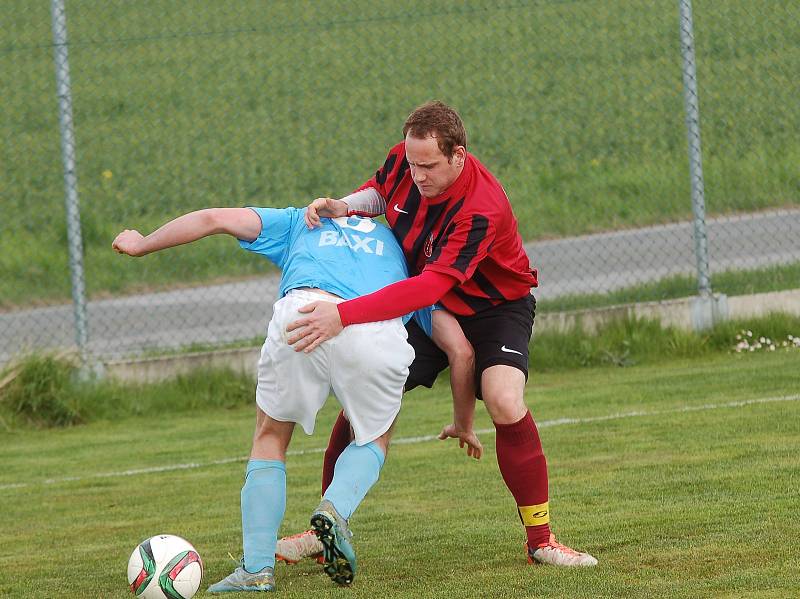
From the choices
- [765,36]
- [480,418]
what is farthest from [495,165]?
[480,418]

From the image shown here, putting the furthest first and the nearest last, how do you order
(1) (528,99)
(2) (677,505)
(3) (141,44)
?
(1) (528,99) < (3) (141,44) < (2) (677,505)

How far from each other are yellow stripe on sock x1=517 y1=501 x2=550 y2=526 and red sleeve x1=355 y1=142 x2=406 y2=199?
123cm

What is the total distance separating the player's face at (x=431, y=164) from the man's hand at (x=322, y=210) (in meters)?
0.30

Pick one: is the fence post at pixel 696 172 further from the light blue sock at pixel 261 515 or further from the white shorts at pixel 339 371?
the light blue sock at pixel 261 515

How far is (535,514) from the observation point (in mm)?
4641

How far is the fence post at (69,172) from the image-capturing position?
8.81m

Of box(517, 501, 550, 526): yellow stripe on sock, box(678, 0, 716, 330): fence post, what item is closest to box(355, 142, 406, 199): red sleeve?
box(517, 501, 550, 526): yellow stripe on sock

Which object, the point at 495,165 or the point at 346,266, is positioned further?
the point at 495,165

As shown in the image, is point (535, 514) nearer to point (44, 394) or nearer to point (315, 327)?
point (315, 327)

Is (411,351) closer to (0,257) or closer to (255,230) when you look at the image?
(255,230)

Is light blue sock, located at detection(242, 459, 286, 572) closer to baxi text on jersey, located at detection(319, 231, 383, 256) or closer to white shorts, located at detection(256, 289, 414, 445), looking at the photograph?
white shorts, located at detection(256, 289, 414, 445)

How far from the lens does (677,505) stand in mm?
5289

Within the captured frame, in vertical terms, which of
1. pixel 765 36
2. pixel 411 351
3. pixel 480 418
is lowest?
pixel 480 418

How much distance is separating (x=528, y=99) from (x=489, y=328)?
8.82 meters
